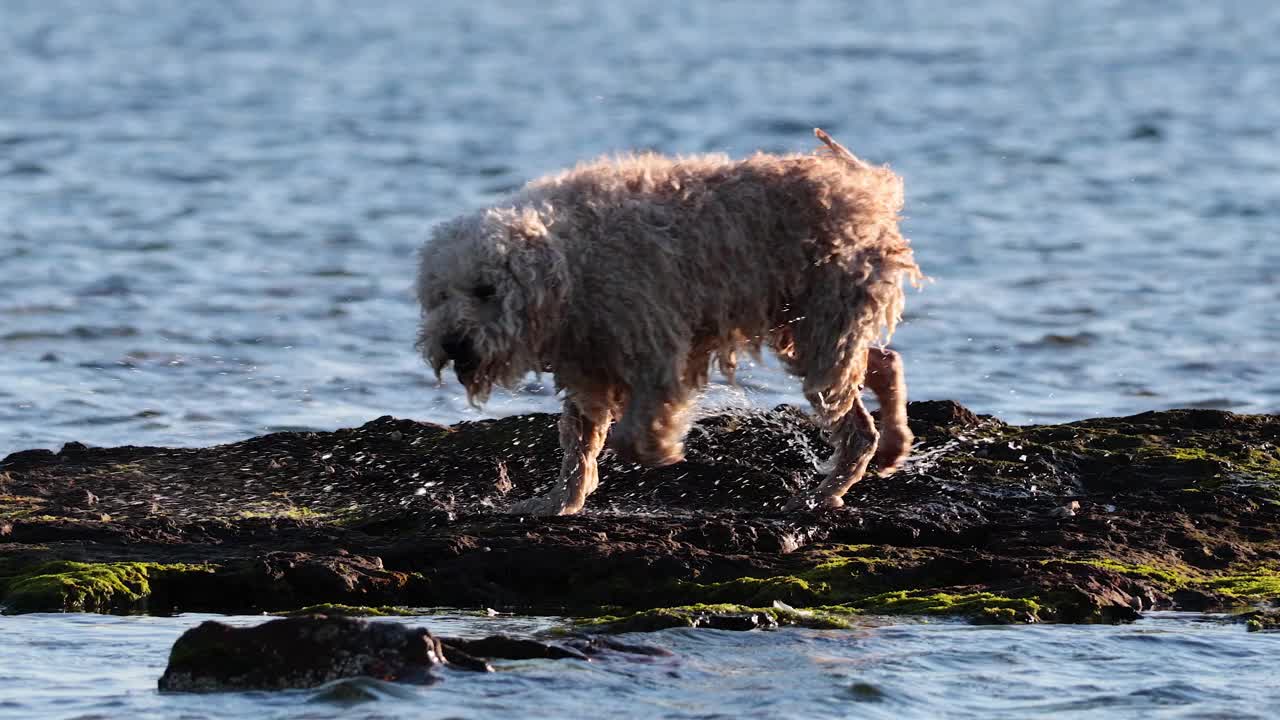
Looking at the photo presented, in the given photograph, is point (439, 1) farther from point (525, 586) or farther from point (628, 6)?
point (525, 586)

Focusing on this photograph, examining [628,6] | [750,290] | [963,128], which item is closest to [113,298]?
[750,290]

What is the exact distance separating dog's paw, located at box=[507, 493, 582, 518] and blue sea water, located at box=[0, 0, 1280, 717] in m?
1.16

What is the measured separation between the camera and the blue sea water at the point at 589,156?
7047 mm

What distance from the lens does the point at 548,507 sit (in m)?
9.29

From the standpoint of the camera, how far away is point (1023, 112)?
30.2m

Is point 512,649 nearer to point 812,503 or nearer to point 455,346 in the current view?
point 455,346

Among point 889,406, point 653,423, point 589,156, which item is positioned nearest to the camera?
point 653,423

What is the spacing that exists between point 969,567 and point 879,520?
2.38 ft

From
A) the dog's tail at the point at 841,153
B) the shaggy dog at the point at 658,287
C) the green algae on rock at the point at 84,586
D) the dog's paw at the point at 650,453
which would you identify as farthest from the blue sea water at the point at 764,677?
the dog's tail at the point at 841,153

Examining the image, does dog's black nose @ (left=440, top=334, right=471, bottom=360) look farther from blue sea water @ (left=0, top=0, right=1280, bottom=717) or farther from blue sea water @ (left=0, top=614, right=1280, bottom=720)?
blue sea water @ (left=0, top=0, right=1280, bottom=717)

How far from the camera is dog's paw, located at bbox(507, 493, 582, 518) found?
929 centimetres

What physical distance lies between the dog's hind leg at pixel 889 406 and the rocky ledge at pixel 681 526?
0.58 ft

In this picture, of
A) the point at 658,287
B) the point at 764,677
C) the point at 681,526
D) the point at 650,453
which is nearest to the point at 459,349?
the point at 658,287

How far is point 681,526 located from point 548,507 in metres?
0.82
